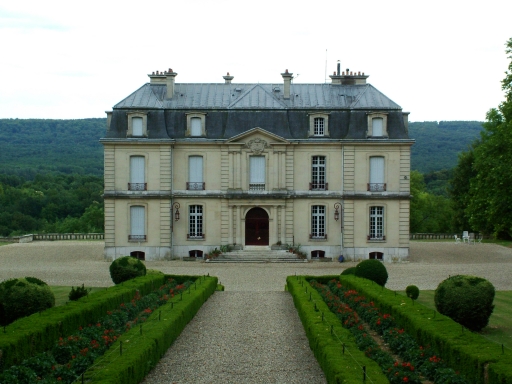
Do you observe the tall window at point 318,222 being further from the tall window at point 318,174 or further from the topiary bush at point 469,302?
the topiary bush at point 469,302

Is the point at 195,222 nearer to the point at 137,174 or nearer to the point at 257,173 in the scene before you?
the point at 137,174

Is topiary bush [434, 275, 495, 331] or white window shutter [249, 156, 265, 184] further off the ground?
white window shutter [249, 156, 265, 184]

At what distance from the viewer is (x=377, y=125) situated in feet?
120

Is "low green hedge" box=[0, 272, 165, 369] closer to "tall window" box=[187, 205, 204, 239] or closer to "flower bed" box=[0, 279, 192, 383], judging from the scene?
"flower bed" box=[0, 279, 192, 383]

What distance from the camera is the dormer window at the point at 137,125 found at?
1431 inches

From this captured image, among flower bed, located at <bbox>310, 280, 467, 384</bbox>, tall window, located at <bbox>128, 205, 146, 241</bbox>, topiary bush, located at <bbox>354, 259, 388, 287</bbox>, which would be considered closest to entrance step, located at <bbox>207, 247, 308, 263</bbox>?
tall window, located at <bbox>128, 205, 146, 241</bbox>

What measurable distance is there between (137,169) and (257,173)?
19.0ft

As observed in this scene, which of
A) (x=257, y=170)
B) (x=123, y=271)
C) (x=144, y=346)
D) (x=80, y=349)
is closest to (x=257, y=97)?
(x=257, y=170)

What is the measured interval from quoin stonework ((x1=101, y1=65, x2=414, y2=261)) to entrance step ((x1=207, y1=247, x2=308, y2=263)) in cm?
69

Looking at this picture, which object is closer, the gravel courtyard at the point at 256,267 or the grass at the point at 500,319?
the grass at the point at 500,319

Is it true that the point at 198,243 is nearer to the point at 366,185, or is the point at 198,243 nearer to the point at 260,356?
the point at 366,185

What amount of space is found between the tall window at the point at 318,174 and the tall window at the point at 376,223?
105 inches

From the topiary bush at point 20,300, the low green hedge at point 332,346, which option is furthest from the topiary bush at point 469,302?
the topiary bush at point 20,300

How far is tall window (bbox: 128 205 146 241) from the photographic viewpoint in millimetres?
36438
